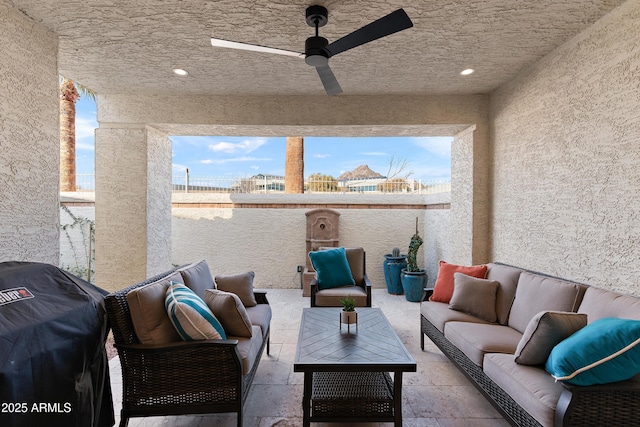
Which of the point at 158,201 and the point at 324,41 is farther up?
the point at 324,41

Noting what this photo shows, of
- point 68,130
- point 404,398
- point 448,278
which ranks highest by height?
point 68,130

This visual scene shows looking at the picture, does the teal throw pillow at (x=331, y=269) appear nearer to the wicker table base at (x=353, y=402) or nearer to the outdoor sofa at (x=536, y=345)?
the outdoor sofa at (x=536, y=345)

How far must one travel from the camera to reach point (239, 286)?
2.87 m

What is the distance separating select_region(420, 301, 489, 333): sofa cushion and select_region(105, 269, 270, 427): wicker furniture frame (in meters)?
1.76

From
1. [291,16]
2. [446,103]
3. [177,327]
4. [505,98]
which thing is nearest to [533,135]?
[505,98]

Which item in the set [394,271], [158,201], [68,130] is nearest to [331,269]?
[394,271]

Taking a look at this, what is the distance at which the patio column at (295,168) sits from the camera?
802cm

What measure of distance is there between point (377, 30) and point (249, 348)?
2.21 metres

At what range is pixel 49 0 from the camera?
2.15 meters

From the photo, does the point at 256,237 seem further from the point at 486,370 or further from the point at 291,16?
the point at 486,370

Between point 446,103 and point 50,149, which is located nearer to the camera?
point 50,149

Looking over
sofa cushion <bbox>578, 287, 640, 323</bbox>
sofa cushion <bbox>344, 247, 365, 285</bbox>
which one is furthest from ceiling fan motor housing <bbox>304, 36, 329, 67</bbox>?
sofa cushion <bbox>344, 247, 365, 285</bbox>

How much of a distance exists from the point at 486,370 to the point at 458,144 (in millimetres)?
3292

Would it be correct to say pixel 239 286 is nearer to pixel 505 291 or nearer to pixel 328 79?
pixel 328 79
